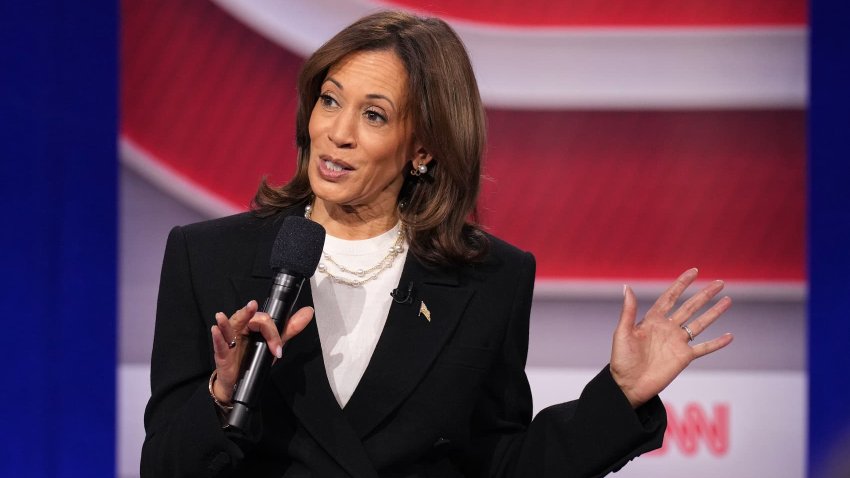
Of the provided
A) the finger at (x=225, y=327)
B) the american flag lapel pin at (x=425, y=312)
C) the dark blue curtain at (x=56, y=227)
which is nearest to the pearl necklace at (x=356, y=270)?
the american flag lapel pin at (x=425, y=312)

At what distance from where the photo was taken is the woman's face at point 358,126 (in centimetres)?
178

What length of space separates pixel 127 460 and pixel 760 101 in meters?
2.07

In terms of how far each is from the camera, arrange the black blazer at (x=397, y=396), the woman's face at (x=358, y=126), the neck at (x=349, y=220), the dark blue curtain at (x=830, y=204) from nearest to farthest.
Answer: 1. the black blazer at (x=397, y=396)
2. the woman's face at (x=358, y=126)
3. the neck at (x=349, y=220)
4. the dark blue curtain at (x=830, y=204)

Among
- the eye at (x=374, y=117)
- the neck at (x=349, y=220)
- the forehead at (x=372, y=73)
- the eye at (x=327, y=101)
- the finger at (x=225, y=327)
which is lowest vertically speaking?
the finger at (x=225, y=327)

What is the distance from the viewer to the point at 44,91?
300cm

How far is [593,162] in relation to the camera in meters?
3.08

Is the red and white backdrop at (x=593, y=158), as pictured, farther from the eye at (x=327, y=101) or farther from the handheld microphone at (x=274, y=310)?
the handheld microphone at (x=274, y=310)

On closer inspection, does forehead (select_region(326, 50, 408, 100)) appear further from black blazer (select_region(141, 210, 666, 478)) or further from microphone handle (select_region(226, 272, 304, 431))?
microphone handle (select_region(226, 272, 304, 431))

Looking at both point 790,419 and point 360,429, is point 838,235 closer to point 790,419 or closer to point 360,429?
point 790,419

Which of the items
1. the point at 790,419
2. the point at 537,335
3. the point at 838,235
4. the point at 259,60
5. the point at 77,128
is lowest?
the point at 790,419

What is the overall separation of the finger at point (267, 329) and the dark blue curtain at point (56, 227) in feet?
5.99

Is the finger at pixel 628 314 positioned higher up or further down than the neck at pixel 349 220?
further down

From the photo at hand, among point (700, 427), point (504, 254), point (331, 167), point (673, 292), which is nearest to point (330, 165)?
point (331, 167)

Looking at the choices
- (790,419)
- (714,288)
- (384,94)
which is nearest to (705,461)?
(790,419)
